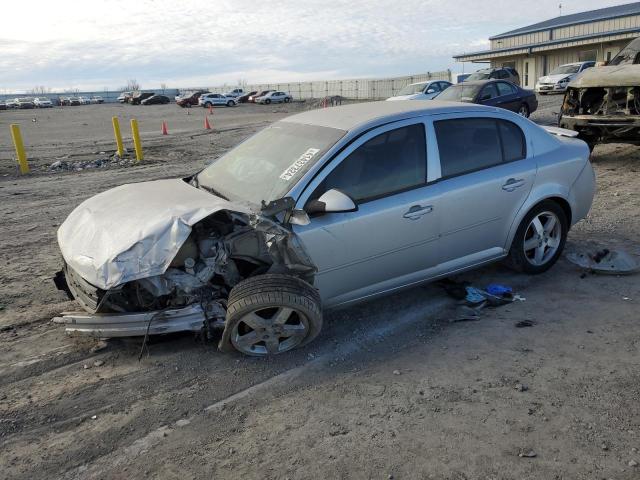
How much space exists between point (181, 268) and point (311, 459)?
5.36ft

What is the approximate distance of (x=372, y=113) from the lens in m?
4.38

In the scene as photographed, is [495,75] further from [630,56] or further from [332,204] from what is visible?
[332,204]

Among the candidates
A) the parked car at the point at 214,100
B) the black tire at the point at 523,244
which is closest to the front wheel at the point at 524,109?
the black tire at the point at 523,244

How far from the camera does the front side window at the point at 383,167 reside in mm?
3922

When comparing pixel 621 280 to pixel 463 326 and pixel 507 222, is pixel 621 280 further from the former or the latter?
pixel 463 326

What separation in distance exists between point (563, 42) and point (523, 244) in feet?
131

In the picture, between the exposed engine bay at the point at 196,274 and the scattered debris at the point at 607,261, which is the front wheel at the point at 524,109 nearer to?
the scattered debris at the point at 607,261

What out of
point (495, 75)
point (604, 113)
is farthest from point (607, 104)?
point (495, 75)

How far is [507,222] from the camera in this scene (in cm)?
463

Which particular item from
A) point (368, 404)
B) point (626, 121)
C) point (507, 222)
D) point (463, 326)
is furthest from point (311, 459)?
point (626, 121)

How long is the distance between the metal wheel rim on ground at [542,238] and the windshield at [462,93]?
36.1 feet

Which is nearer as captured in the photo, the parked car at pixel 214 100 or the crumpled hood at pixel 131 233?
the crumpled hood at pixel 131 233

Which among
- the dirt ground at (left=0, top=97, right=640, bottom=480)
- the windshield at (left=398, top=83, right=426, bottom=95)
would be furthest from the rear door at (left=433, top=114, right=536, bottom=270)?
the windshield at (left=398, top=83, right=426, bottom=95)

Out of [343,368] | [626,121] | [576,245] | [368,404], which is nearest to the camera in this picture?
[368,404]
